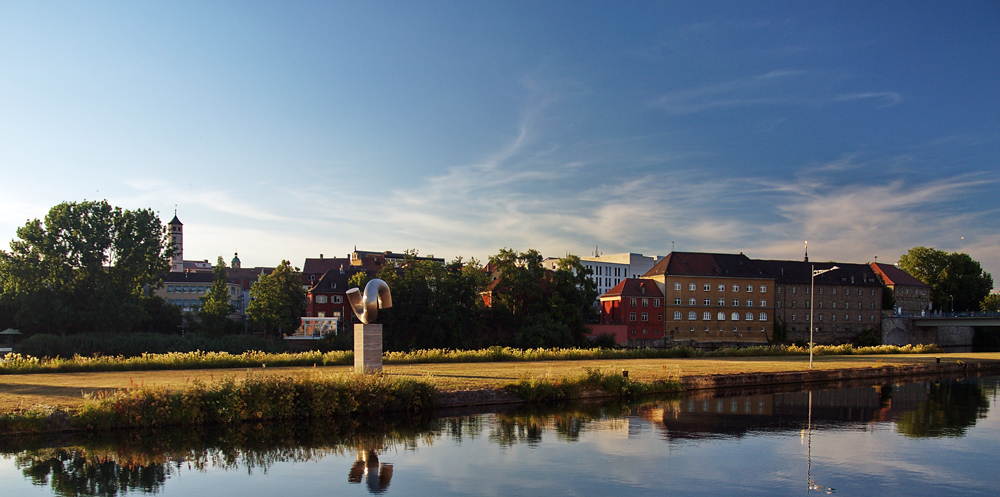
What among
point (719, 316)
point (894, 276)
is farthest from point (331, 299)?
point (894, 276)

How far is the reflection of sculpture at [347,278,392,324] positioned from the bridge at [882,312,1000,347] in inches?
3565

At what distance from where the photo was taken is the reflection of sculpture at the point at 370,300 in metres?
25.3

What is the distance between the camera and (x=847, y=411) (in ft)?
77.0

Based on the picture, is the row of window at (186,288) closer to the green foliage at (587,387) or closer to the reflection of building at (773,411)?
the green foliage at (587,387)

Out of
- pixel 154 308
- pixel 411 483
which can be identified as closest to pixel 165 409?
pixel 411 483

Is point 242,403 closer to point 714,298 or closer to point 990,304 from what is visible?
point 714,298

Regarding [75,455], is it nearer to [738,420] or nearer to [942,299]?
[738,420]

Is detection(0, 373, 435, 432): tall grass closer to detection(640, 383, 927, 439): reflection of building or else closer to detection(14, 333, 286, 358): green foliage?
detection(640, 383, 927, 439): reflection of building

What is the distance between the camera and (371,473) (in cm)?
1402

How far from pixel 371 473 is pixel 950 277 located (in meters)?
137

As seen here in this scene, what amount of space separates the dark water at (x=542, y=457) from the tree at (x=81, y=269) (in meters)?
58.4

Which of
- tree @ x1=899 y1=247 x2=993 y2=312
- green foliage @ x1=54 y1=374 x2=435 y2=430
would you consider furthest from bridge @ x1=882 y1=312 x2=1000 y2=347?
green foliage @ x1=54 y1=374 x2=435 y2=430

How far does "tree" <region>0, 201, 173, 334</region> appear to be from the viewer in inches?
2618

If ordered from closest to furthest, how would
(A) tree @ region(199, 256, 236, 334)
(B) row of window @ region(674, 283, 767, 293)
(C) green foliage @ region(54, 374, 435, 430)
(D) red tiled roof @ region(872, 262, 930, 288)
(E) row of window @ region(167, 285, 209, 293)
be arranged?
(C) green foliage @ region(54, 374, 435, 430)
(A) tree @ region(199, 256, 236, 334)
(B) row of window @ region(674, 283, 767, 293)
(D) red tiled roof @ region(872, 262, 930, 288)
(E) row of window @ region(167, 285, 209, 293)
